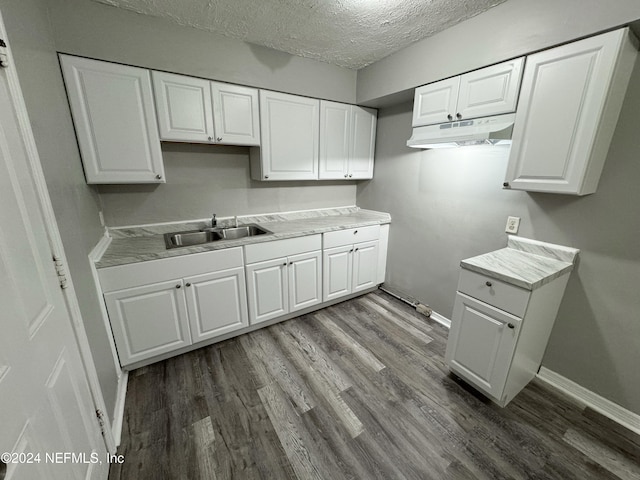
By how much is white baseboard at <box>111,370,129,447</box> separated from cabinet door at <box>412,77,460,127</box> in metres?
2.90

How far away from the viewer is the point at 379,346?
2221 mm

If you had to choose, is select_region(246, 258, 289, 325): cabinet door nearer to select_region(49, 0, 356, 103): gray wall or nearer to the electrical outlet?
select_region(49, 0, 356, 103): gray wall

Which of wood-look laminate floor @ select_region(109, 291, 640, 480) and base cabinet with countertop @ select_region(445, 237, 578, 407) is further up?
base cabinet with countertop @ select_region(445, 237, 578, 407)

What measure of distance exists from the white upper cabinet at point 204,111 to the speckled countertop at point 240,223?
30.5 inches

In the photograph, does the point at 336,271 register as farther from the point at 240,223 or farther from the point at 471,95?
the point at 471,95

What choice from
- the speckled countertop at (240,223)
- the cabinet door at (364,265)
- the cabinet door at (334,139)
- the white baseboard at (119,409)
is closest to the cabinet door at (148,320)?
the white baseboard at (119,409)

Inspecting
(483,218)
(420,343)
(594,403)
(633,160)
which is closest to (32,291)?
(420,343)

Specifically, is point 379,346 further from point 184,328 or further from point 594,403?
point 184,328

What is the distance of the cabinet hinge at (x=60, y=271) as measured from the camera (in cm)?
102

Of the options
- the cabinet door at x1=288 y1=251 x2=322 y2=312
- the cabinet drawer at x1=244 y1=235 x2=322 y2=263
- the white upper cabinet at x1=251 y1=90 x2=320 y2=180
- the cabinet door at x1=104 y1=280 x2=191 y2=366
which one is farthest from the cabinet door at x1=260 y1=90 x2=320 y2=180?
the cabinet door at x1=104 y1=280 x2=191 y2=366

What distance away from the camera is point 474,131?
1.73m

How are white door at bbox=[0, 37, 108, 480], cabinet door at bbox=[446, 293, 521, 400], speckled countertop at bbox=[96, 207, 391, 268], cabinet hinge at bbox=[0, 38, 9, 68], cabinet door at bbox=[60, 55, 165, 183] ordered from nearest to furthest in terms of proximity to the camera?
white door at bbox=[0, 37, 108, 480] → cabinet hinge at bbox=[0, 38, 9, 68] → cabinet door at bbox=[446, 293, 521, 400] → cabinet door at bbox=[60, 55, 165, 183] → speckled countertop at bbox=[96, 207, 391, 268]

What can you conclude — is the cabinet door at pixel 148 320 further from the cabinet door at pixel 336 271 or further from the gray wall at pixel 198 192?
the cabinet door at pixel 336 271

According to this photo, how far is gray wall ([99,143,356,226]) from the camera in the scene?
7.05 feet
